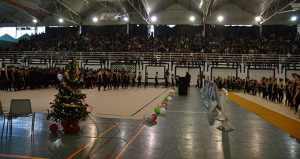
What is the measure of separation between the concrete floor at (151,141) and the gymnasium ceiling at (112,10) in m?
19.9

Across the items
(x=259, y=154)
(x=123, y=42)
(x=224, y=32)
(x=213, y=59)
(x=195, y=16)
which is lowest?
(x=259, y=154)

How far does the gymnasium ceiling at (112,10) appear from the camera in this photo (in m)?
23.7

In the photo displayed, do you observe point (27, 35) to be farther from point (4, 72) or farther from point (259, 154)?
point (259, 154)

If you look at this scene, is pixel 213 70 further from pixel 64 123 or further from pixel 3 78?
pixel 64 123

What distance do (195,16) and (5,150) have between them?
28966 mm

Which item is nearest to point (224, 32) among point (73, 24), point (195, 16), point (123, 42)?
point (195, 16)

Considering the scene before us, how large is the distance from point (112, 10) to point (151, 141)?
26.5 metres

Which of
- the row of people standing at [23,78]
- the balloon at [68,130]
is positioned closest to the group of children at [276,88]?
the balloon at [68,130]

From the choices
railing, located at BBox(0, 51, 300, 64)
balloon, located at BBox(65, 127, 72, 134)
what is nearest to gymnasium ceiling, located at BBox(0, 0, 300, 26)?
railing, located at BBox(0, 51, 300, 64)

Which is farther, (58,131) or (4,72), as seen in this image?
(4,72)

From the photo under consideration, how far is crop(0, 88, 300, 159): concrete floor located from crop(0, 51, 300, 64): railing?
16.1 m

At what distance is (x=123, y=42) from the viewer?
26656 millimetres

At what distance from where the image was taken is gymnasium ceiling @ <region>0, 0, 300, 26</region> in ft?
77.7

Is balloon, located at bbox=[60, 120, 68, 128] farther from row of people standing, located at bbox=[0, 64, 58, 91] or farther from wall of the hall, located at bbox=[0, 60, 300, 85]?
wall of the hall, located at bbox=[0, 60, 300, 85]
